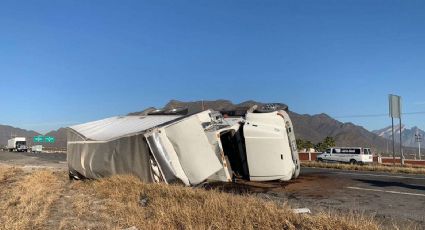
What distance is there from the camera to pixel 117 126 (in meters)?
17.3

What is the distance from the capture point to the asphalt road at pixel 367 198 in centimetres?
934

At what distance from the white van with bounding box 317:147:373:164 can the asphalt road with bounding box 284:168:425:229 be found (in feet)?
112

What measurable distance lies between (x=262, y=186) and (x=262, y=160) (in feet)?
3.07

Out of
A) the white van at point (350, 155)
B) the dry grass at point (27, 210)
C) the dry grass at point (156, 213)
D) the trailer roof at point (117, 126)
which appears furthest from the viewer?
the white van at point (350, 155)

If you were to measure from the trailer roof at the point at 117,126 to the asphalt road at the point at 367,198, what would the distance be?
4854 mm

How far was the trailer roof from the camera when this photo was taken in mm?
15023

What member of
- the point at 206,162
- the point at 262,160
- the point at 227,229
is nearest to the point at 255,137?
the point at 262,160

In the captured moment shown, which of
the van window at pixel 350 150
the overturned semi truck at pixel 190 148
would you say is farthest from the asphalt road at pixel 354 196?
the van window at pixel 350 150

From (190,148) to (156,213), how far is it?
5675 mm

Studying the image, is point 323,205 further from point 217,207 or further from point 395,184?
point 395,184

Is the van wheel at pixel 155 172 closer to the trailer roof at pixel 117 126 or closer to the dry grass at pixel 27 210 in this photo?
the trailer roof at pixel 117 126

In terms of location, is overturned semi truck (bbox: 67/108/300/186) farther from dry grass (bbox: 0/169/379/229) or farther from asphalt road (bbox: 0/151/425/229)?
dry grass (bbox: 0/169/379/229)

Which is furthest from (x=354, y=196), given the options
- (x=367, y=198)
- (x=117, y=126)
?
(x=117, y=126)

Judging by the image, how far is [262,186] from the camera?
585 inches
